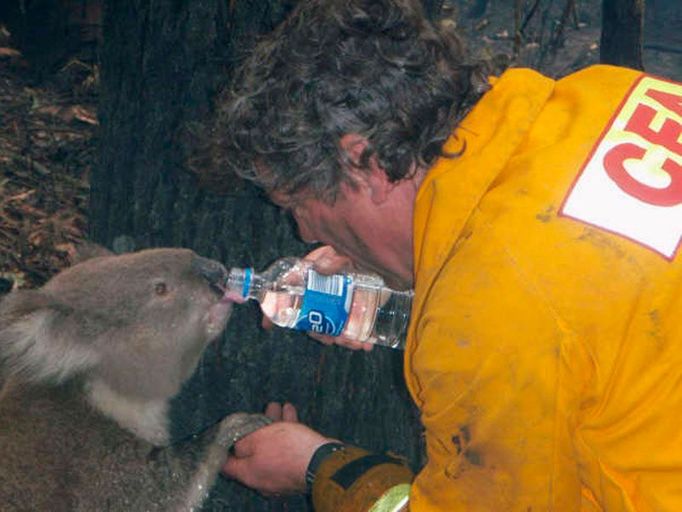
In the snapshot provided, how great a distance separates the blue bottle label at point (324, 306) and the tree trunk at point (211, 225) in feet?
1.47

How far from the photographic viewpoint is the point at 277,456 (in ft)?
9.15

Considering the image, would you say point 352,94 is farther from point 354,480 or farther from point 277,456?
point 277,456

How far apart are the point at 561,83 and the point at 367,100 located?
444 mm

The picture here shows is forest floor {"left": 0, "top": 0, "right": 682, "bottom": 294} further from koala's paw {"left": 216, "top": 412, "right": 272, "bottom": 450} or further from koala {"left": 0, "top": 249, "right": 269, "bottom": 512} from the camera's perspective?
koala's paw {"left": 216, "top": 412, "right": 272, "bottom": 450}

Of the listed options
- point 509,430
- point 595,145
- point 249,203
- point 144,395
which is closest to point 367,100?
point 595,145

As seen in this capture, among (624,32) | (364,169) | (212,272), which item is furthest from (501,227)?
(624,32)

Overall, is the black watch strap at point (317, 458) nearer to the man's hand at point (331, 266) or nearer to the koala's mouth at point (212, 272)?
the man's hand at point (331, 266)

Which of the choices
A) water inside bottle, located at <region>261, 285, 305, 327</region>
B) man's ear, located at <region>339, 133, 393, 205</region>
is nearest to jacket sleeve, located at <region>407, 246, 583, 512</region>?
man's ear, located at <region>339, 133, 393, 205</region>

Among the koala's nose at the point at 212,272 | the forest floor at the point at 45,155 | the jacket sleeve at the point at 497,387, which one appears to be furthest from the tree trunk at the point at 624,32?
the jacket sleeve at the point at 497,387

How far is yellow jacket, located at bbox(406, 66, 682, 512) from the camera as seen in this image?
5.62 feet

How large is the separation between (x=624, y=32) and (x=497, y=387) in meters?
4.45

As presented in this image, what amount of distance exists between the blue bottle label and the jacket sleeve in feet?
2.56

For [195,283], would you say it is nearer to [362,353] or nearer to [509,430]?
[362,353]

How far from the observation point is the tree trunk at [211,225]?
3096 millimetres
